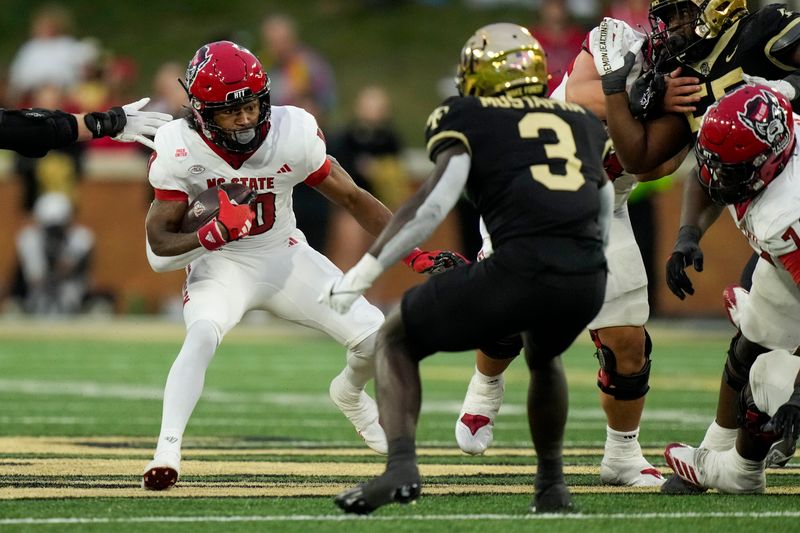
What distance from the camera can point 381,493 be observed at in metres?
4.48

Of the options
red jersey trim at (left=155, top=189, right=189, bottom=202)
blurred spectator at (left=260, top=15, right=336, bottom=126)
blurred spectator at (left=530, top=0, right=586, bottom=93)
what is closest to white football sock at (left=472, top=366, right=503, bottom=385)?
red jersey trim at (left=155, top=189, right=189, bottom=202)

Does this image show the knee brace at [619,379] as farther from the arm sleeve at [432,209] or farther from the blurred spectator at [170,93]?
the blurred spectator at [170,93]

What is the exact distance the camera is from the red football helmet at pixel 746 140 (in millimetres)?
5051

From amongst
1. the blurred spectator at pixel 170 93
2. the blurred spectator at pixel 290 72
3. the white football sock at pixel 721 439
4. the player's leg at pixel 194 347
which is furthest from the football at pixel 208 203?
the blurred spectator at pixel 290 72

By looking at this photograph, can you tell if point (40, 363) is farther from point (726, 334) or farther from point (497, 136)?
point (497, 136)

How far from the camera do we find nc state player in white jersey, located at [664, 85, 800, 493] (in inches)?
199

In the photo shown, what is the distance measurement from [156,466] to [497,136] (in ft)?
5.50

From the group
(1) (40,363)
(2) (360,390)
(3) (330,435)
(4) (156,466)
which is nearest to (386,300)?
(1) (40,363)

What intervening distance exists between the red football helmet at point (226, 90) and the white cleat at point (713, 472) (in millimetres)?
1998

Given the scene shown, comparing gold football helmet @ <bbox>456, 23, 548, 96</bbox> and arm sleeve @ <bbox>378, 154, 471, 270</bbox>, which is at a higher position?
gold football helmet @ <bbox>456, 23, 548, 96</bbox>

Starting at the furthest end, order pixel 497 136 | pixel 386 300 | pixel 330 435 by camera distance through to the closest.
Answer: pixel 386 300 → pixel 330 435 → pixel 497 136

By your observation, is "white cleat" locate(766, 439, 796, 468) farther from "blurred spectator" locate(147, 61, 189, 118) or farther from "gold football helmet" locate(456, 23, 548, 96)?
"blurred spectator" locate(147, 61, 189, 118)

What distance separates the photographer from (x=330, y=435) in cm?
756

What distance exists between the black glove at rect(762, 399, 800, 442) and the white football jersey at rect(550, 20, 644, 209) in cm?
139
